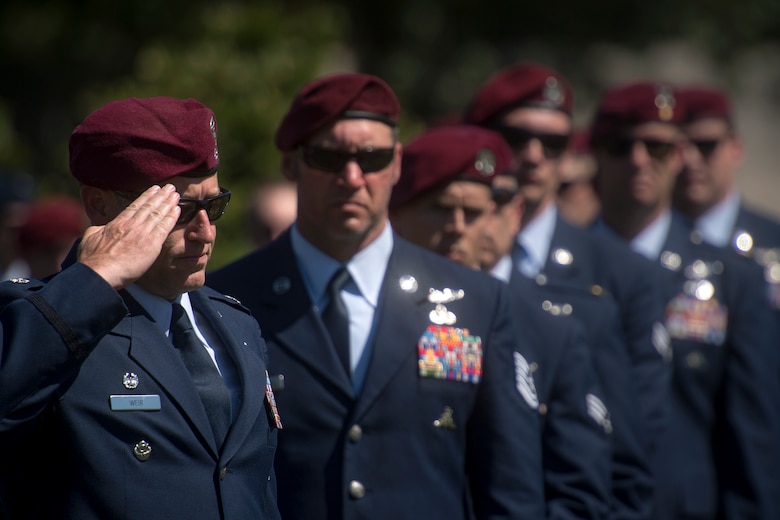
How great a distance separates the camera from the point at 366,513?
4133 mm

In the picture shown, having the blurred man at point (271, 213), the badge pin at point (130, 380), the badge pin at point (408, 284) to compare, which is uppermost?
the badge pin at point (408, 284)

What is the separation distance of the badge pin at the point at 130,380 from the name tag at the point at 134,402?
23mm

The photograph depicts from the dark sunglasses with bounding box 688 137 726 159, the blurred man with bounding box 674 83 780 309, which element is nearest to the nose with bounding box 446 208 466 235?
the blurred man with bounding box 674 83 780 309

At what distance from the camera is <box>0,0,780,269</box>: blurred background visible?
30.0ft

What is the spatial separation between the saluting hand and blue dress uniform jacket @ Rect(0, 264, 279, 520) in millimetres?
43

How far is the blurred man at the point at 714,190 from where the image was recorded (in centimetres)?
752

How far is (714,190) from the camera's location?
24.8ft

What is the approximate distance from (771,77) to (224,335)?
39.6 ft

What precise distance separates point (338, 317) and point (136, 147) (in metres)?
1.18

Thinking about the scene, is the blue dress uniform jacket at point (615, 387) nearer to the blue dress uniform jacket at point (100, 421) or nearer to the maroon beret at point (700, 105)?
the blue dress uniform jacket at point (100, 421)

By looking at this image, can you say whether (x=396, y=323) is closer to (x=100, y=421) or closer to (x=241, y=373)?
(x=241, y=373)

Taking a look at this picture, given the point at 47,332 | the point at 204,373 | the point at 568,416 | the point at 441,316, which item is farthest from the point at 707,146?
the point at 47,332

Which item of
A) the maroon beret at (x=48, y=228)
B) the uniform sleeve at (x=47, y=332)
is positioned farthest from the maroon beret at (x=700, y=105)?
the uniform sleeve at (x=47, y=332)

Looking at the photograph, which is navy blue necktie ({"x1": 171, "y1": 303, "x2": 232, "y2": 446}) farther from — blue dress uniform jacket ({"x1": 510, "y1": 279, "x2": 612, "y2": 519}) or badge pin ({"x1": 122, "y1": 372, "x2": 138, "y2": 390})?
blue dress uniform jacket ({"x1": 510, "y1": 279, "x2": 612, "y2": 519})
